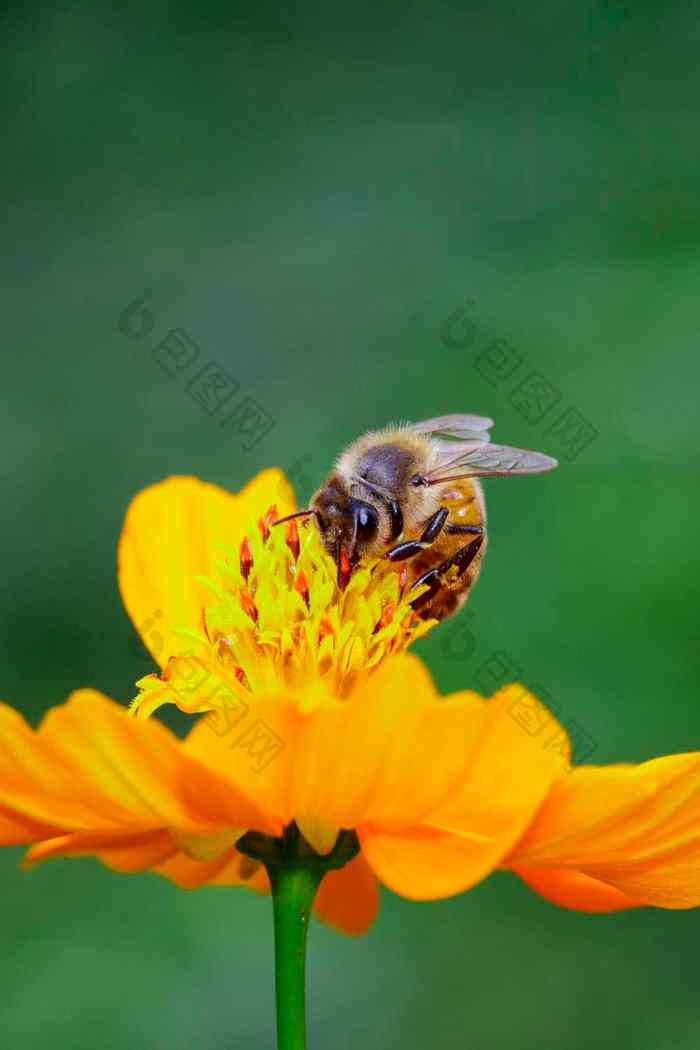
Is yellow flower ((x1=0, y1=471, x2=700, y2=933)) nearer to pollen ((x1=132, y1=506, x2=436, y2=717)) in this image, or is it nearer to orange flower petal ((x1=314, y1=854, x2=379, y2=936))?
pollen ((x1=132, y1=506, x2=436, y2=717))

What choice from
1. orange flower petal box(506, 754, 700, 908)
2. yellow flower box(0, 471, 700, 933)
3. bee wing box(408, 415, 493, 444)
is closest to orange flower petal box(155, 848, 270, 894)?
yellow flower box(0, 471, 700, 933)

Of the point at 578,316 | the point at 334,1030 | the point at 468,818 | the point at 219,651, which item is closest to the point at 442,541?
the point at 219,651

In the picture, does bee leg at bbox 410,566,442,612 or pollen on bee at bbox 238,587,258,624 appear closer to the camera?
pollen on bee at bbox 238,587,258,624

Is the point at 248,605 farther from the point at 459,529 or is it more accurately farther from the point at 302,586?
the point at 459,529

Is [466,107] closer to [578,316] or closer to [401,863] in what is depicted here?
[578,316]

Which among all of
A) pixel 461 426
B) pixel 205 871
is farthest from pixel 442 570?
pixel 205 871

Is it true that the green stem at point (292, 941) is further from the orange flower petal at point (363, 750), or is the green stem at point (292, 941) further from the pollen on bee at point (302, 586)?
the pollen on bee at point (302, 586)
